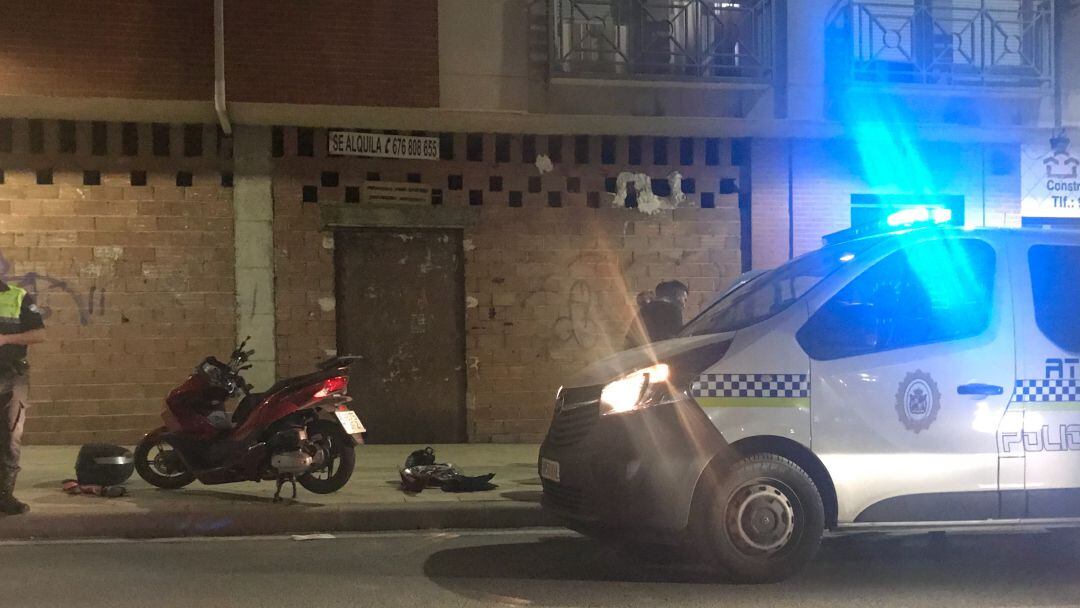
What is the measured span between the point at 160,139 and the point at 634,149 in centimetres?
550

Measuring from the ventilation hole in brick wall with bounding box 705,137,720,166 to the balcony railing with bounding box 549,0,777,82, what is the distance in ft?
2.95

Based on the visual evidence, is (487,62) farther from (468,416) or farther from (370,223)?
(468,416)

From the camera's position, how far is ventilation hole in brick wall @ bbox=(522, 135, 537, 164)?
10.2 m

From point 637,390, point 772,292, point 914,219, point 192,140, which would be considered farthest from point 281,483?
point 914,219

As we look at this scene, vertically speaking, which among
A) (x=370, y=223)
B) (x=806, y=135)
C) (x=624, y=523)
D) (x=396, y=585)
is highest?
(x=806, y=135)

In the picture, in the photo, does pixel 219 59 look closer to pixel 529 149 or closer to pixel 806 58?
pixel 529 149

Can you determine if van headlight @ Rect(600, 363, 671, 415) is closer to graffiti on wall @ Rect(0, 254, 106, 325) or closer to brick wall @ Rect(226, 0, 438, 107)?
brick wall @ Rect(226, 0, 438, 107)

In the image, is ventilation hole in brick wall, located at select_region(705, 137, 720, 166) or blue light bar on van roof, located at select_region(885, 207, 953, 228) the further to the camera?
ventilation hole in brick wall, located at select_region(705, 137, 720, 166)

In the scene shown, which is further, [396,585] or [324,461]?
[324,461]

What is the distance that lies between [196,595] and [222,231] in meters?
5.73

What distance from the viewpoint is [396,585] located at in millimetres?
4863

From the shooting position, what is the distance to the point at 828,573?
5004 mm

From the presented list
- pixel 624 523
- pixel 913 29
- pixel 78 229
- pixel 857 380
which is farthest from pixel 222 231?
pixel 913 29

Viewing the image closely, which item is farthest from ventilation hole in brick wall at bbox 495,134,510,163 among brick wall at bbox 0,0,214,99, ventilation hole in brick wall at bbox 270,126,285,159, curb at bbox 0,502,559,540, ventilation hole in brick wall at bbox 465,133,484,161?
curb at bbox 0,502,559,540
